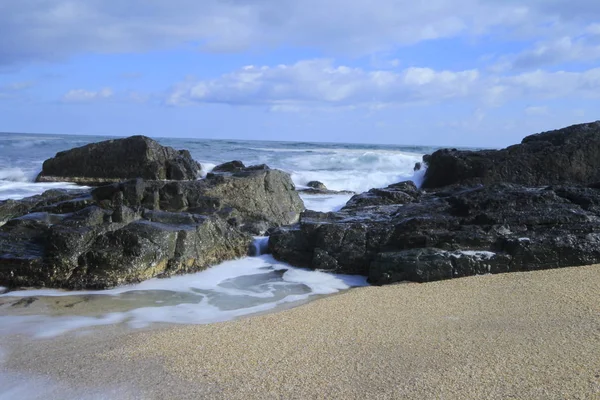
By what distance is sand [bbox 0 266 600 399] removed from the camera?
2984mm

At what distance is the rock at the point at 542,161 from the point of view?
10008 millimetres

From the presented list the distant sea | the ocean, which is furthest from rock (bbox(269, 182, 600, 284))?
the distant sea

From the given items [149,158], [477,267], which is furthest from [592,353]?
[149,158]

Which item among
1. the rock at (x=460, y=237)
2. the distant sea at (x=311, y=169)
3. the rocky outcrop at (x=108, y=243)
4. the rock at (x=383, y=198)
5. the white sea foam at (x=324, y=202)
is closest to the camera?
the rock at (x=460, y=237)

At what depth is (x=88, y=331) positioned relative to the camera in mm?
4262

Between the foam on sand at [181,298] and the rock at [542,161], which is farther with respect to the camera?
the rock at [542,161]

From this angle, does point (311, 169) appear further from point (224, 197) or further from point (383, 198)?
point (224, 197)

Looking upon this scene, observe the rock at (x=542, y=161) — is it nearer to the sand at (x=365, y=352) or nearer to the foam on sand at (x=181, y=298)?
the foam on sand at (x=181, y=298)

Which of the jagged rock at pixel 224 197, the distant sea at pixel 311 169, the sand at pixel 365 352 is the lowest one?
the distant sea at pixel 311 169

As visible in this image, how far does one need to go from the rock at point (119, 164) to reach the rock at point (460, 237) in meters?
9.40

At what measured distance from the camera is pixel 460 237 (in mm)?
5672

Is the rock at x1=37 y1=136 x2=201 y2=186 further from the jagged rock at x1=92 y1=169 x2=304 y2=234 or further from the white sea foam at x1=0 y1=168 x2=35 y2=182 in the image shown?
the jagged rock at x1=92 y1=169 x2=304 y2=234

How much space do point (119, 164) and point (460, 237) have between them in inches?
490

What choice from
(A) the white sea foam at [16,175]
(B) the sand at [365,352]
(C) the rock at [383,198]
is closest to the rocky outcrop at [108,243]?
(B) the sand at [365,352]
